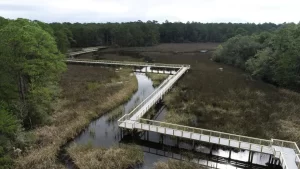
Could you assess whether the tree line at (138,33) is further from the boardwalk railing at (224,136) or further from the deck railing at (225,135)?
the deck railing at (225,135)

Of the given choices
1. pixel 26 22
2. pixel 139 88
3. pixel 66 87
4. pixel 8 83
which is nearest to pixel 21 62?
pixel 8 83

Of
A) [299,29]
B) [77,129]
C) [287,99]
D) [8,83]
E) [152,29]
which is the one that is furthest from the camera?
[152,29]

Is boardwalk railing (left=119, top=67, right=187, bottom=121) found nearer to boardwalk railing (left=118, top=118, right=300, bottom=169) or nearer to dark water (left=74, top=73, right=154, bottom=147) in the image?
boardwalk railing (left=118, top=118, right=300, bottom=169)

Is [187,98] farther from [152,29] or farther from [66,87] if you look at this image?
[152,29]

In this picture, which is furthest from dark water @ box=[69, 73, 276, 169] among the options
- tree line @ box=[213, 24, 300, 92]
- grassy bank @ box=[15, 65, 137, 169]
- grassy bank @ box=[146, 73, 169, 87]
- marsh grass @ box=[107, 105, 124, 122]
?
tree line @ box=[213, 24, 300, 92]

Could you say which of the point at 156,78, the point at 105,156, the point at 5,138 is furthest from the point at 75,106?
the point at 156,78

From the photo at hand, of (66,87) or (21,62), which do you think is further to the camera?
(66,87)

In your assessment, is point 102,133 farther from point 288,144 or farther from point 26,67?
point 288,144
